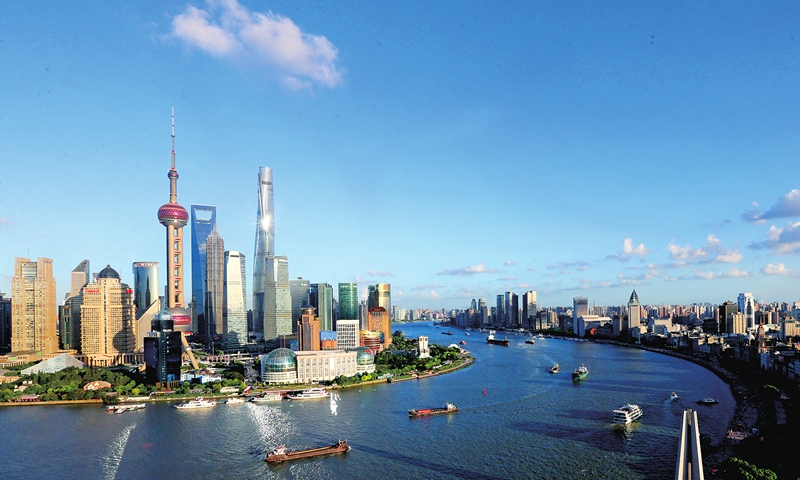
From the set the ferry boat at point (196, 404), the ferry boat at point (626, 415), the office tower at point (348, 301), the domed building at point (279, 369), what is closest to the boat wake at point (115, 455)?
the ferry boat at point (196, 404)

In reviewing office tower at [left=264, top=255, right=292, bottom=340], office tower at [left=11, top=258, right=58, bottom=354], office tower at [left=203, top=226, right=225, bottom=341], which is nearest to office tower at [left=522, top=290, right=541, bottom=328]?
office tower at [left=264, top=255, right=292, bottom=340]

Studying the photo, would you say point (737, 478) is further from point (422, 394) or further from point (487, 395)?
point (422, 394)

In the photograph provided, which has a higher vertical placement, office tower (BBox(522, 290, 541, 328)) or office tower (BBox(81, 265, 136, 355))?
office tower (BBox(81, 265, 136, 355))

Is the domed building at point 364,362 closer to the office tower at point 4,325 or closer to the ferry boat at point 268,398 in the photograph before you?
the ferry boat at point 268,398

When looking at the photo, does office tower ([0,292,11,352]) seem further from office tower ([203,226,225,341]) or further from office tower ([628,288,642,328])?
office tower ([628,288,642,328])

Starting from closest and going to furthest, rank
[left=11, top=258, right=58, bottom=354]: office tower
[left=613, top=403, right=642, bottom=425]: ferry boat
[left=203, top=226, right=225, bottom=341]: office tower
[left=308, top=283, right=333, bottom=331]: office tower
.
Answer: [left=613, top=403, right=642, bottom=425]: ferry boat
[left=11, top=258, right=58, bottom=354]: office tower
[left=308, top=283, right=333, bottom=331]: office tower
[left=203, top=226, right=225, bottom=341]: office tower

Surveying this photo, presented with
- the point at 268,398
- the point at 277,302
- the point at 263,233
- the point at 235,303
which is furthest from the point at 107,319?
the point at 263,233

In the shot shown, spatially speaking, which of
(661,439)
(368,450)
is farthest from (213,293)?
(661,439)
